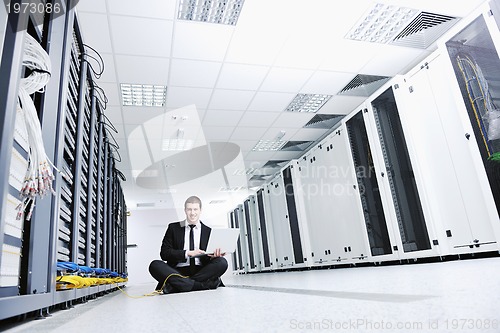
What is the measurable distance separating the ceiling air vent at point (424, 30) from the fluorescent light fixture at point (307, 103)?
140 centimetres

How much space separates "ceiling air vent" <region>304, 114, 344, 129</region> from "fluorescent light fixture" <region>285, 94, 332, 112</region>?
14.6 inches

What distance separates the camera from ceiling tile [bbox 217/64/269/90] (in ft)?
13.8

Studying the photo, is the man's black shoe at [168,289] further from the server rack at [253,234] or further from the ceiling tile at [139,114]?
the server rack at [253,234]

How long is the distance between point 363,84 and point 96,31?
3678mm

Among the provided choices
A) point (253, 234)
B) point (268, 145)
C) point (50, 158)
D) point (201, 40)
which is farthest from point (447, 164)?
point (253, 234)

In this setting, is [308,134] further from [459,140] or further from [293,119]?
[459,140]

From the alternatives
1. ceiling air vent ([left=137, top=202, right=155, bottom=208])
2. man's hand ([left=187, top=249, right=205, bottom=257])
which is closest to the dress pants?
man's hand ([left=187, top=249, right=205, bottom=257])

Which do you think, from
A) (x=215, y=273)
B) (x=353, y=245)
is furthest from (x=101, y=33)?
→ (x=353, y=245)

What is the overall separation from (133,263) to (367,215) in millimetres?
10144

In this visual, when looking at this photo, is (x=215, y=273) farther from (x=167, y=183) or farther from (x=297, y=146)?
(x=167, y=183)

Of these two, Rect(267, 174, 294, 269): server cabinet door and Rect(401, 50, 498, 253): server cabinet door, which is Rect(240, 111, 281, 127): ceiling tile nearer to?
Rect(267, 174, 294, 269): server cabinet door

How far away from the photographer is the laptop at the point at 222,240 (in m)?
2.72

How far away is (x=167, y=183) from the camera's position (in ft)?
29.6

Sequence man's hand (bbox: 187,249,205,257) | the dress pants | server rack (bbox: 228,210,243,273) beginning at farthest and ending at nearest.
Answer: server rack (bbox: 228,210,243,273) < man's hand (bbox: 187,249,205,257) < the dress pants
